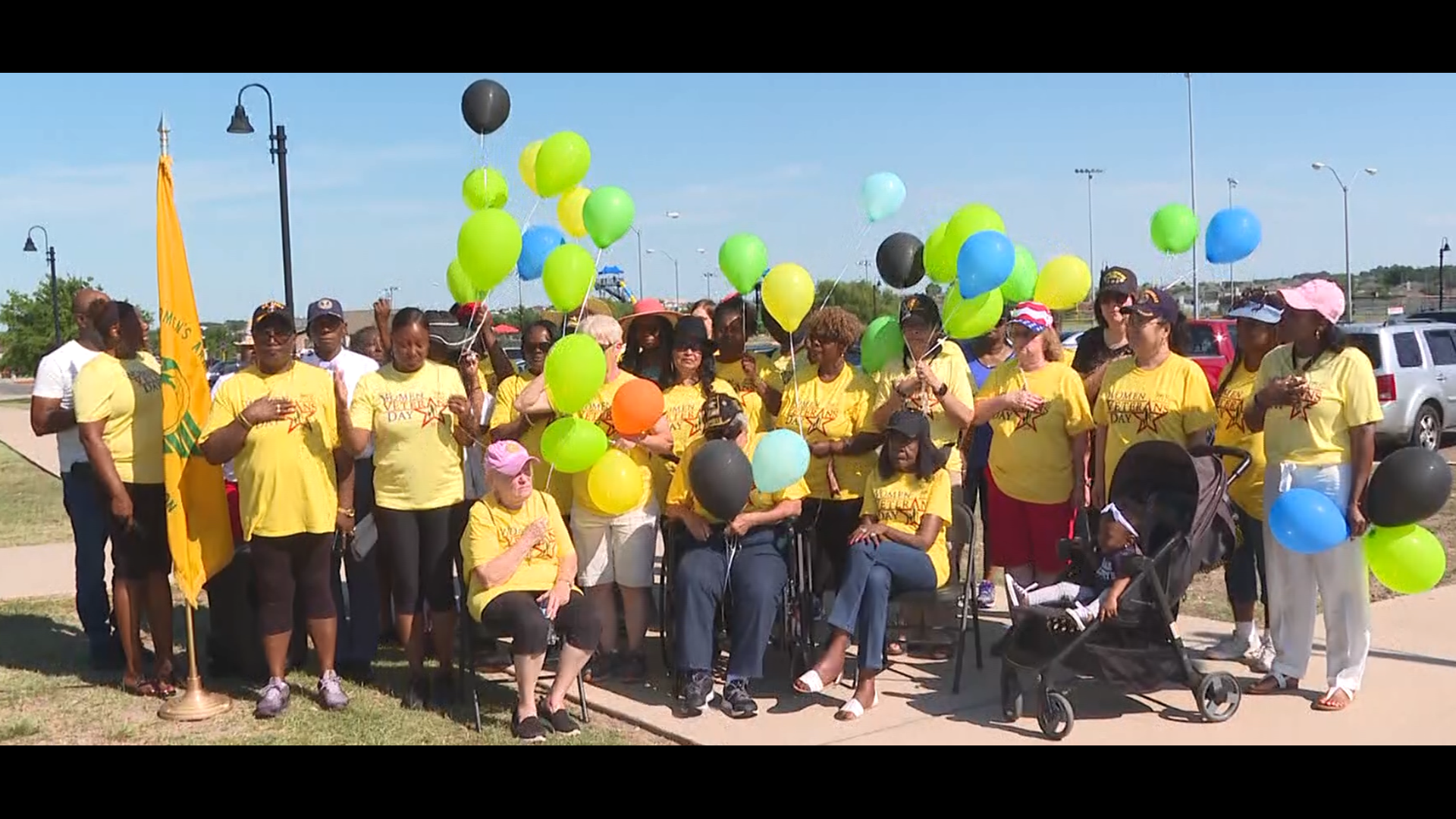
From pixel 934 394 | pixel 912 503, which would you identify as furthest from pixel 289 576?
pixel 934 394

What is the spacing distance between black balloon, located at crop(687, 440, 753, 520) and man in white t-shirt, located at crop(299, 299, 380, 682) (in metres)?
1.68

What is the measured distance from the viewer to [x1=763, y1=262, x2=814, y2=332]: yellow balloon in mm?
5660

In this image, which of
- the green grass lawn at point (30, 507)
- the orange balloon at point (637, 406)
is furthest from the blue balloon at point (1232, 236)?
the green grass lawn at point (30, 507)

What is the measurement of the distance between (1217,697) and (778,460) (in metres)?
1.99

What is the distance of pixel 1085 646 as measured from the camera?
15.8 ft

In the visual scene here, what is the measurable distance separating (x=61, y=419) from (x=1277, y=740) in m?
5.45

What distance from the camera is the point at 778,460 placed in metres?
5.15

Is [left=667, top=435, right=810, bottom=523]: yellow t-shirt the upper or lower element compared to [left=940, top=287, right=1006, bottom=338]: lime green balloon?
lower

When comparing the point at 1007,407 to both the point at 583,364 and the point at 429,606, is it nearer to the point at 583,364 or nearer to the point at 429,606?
the point at 583,364

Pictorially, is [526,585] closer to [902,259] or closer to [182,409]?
[182,409]

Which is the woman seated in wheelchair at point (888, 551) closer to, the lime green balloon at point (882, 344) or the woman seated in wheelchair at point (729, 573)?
the woman seated in wheelchair at point (729, 573)

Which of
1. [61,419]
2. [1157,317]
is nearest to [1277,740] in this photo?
[1157,317]

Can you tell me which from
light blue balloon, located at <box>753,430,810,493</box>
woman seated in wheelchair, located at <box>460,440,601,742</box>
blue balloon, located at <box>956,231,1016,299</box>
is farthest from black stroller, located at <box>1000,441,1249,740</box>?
woman seated in wheelchair, located at <box>460,440,601,742</box>

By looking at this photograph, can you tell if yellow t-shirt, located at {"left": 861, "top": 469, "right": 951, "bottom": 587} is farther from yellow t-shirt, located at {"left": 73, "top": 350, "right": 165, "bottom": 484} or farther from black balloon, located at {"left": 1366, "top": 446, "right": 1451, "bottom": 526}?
yellow t-shirt, located at {"left": 73, "top": 350, "right": 165, "bottom": 484}
